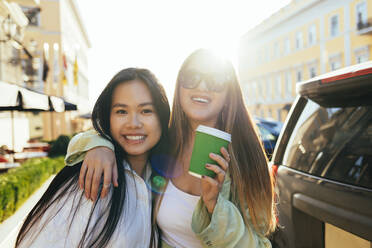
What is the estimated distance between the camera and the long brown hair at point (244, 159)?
1.56m

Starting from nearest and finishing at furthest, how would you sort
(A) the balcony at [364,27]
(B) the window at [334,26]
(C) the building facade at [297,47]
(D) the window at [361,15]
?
(A) the balcony at [364,27]
(D) the window at [361,15]
(C) the building facade at [297,47]
(B) the window at [334,26]

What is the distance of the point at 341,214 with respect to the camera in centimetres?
133

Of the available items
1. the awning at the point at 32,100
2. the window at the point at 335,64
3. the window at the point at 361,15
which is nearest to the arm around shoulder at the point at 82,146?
the awning at the point at 32,100

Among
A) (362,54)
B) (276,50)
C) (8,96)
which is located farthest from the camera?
(276,50)

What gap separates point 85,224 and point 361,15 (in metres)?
27.4

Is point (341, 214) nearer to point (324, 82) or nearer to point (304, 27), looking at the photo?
point (324, 82)

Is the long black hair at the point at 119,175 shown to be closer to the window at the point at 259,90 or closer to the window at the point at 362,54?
the window at the point at 362,54

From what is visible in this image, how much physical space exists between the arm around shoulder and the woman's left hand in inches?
23.3

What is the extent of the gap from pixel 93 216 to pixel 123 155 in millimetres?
426

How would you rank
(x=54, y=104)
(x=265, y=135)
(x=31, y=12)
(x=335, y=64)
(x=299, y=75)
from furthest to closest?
(x=299, y=75) → (x=335, y=64) → (x=31, y=12) → (x=54, y=104) → (x=265, y=135)

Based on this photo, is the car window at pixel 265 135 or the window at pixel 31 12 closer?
the car window at pixel 265 135

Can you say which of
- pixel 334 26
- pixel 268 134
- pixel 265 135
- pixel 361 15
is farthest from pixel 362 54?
pixel 265 135

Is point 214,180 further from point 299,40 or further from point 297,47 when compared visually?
point 297,47

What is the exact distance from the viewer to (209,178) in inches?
53.0
